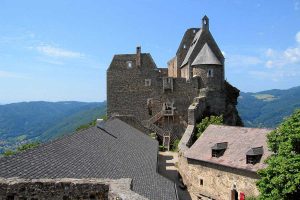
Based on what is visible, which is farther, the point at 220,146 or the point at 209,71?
the point at 209,71

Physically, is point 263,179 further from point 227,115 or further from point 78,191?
point 227,115

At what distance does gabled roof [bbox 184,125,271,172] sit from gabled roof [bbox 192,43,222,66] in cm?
1402

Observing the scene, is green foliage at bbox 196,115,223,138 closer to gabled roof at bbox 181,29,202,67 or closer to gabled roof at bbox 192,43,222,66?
gabled roof at bbox 192,43,222,66

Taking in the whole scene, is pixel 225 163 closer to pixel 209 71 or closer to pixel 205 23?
pixel 209 71

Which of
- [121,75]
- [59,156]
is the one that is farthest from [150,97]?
[59,156]

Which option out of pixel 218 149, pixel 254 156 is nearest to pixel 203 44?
pixel 218 149

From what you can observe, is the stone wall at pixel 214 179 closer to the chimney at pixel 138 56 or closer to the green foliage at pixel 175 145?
the green foliage at pixel 175 145

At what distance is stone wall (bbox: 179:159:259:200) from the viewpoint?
85.5 feet

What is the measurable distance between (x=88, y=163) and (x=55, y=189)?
5997 millimetres

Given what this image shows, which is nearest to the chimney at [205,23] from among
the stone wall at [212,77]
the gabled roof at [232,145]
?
the stone wall at [212,77]

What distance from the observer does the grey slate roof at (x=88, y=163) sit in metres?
14.2

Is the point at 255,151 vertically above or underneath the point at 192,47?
underneath

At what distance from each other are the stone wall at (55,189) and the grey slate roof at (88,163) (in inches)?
68.6

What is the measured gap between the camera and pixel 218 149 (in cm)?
2989
